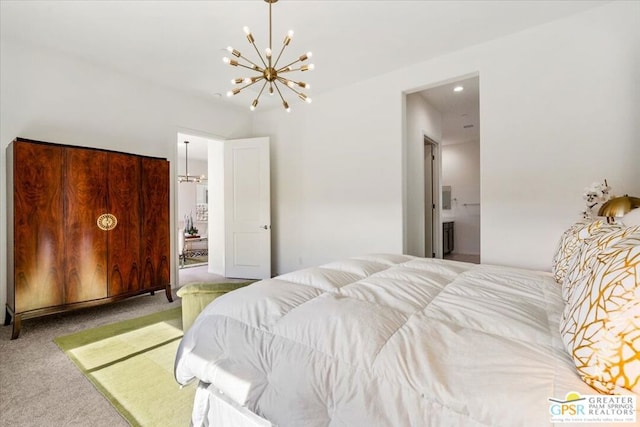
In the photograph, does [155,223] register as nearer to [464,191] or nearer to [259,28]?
[259,28]

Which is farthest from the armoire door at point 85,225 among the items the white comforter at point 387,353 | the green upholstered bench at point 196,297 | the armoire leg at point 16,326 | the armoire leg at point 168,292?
the white comforter at point 387,353

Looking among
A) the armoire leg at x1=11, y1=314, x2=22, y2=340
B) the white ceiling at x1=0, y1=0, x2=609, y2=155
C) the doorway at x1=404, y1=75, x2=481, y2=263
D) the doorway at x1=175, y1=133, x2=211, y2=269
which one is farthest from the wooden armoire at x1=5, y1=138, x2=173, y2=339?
the doorway at x1=175, y1=133, x2=211, y2=269

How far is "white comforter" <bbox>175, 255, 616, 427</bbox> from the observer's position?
0.67m

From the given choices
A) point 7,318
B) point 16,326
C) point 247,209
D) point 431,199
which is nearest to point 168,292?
point 16,326

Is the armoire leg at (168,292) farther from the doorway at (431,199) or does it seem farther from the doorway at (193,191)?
the doorway at (193,191)

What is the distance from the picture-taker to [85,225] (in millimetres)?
2736

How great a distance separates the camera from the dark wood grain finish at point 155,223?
10.4 feet

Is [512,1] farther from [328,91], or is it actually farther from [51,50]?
[51,50]

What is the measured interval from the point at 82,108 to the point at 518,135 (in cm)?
461

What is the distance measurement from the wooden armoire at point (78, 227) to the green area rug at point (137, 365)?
1.35ft

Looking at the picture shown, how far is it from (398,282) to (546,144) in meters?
2.39

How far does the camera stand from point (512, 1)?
240 centimetres

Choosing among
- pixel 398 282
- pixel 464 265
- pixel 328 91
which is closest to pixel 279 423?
pixel 398 282

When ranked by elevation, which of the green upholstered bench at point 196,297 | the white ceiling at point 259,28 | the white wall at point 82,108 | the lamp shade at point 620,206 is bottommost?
the green upholstered bench at point 196,297
